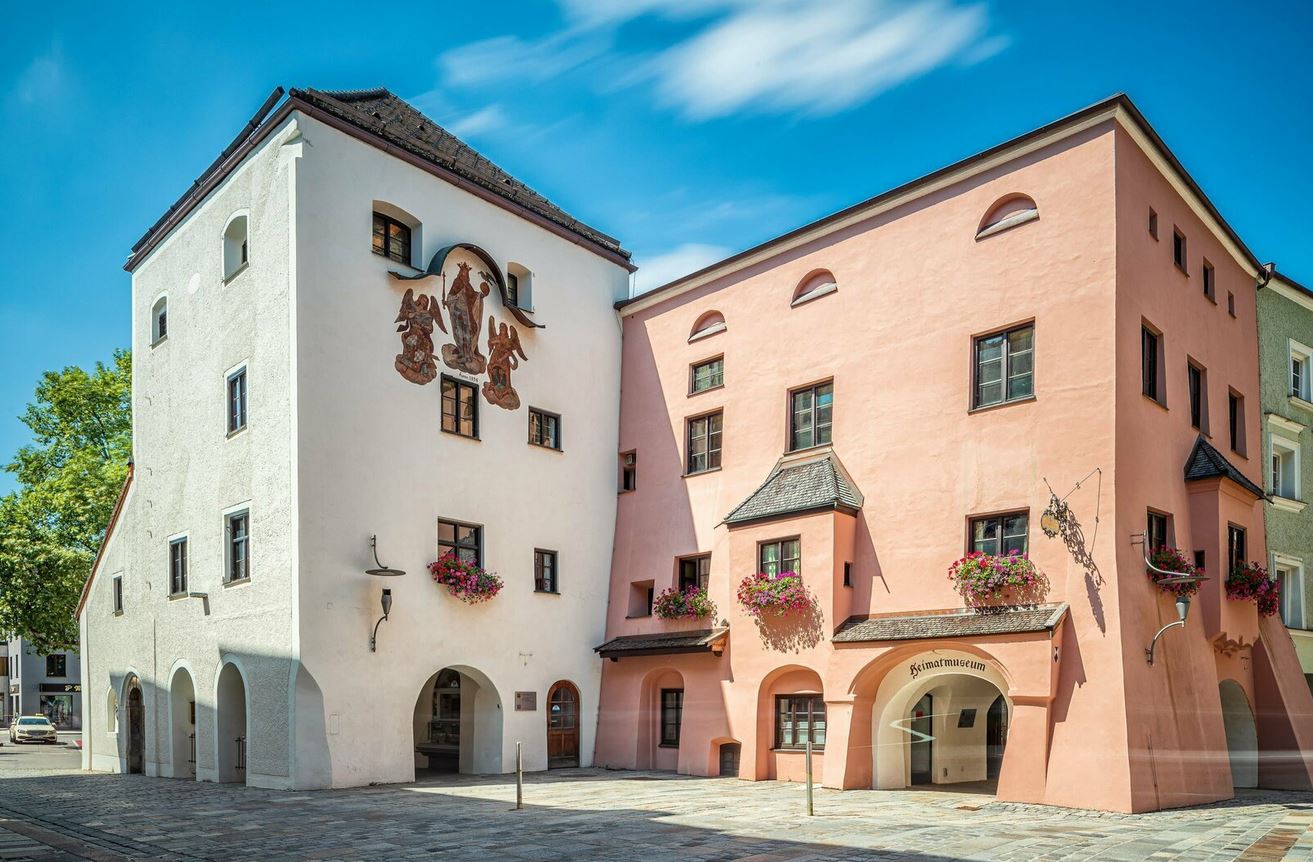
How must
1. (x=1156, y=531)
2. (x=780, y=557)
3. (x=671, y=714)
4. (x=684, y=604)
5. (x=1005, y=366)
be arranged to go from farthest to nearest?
(x=671, y=714)
(x=684, y=604)
(x=780, y=557)
(x=1005, y=366)
(x=1156, y=531)

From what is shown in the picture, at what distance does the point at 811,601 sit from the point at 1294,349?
40.1 feet

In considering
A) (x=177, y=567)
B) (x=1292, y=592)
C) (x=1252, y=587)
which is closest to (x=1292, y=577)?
(x=1292, y=592)

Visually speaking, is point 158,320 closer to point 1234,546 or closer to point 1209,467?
point 1209,467

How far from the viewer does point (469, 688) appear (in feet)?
70.1

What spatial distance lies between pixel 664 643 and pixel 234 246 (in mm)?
11609

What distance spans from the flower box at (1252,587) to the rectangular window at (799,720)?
7.00 m

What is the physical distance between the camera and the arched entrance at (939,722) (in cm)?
1745

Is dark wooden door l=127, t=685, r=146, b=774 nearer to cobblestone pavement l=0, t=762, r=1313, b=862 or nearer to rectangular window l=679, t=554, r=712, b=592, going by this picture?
cobblestone pavement l=0, t=762, r=1313, b=862

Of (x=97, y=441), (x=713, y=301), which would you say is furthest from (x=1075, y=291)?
(x=97, y=441)

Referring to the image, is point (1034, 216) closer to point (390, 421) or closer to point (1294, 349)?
point (1294, 349)

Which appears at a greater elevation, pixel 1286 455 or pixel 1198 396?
pixel 1198 396

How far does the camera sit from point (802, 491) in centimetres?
1953

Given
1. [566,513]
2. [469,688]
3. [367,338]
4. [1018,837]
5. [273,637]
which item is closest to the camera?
[1018,837]

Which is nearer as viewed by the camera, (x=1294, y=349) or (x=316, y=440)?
(x=316, y=440)
